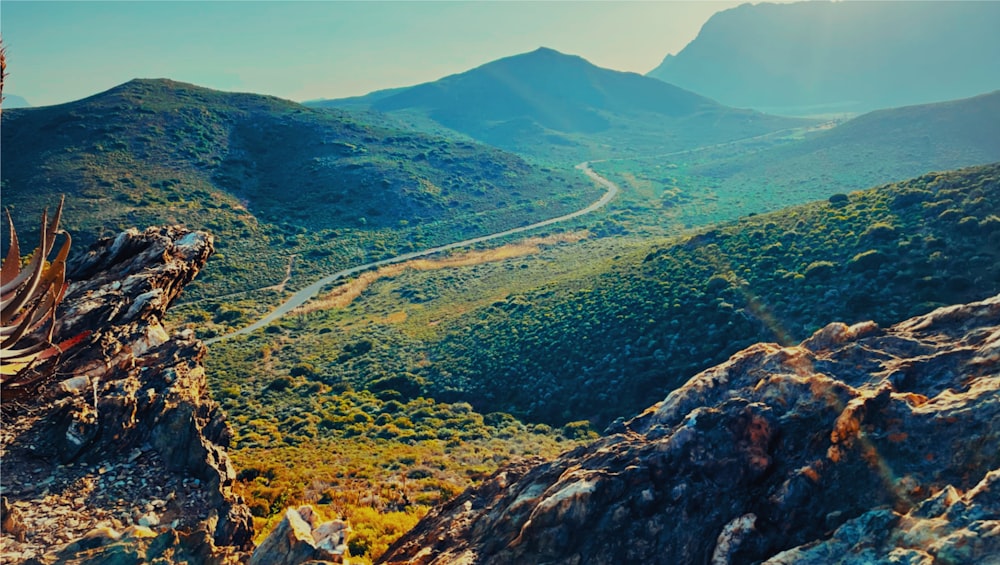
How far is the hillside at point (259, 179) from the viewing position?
71.0 m

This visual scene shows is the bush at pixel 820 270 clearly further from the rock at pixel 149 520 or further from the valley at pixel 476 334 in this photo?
the rock at pixel 149 520

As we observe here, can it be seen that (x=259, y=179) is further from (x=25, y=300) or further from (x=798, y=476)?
(x=798, y=476)

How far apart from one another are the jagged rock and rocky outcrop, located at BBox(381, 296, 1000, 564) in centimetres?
151

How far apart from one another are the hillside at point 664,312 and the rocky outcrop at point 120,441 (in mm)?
20803

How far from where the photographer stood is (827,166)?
4284 inches

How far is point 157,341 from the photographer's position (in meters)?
15.5

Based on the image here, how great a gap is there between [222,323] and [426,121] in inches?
6162

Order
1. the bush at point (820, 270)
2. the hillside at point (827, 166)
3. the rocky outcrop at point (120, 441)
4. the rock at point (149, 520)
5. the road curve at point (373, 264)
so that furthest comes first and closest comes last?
the hillside at point (827, 166) < the road curve at point (373, 264) < the bush at point (820, 270) < the rock at point (149, 520) < the rocky outcrop at point (120, 441)

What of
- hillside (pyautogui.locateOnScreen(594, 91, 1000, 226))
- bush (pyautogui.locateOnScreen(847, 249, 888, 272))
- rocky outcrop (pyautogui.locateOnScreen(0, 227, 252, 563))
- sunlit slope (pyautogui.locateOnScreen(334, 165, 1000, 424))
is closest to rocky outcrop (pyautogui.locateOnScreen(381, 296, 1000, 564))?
rocky outcrop (pyautogui.locateOnScreen(0, 227, 252, 563))

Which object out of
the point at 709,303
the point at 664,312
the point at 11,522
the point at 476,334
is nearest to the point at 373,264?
the point at 476,334

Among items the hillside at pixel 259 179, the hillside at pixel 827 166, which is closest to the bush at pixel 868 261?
the hillside at pixel 827 166

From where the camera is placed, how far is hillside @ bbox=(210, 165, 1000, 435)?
3084 centimetres

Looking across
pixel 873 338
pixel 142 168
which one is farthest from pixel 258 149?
pixel 873 338

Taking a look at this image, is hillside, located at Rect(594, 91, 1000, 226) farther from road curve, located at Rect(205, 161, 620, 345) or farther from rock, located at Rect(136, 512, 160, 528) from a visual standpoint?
rock, located at Rect(136, 512, 160, 528)
